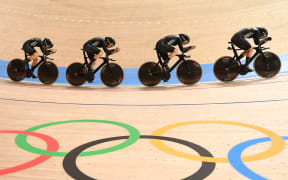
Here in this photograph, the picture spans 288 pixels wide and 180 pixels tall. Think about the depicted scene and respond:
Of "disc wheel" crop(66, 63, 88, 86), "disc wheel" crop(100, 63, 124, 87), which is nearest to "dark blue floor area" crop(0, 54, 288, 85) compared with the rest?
"disc wheel" crop(66, 63, 88, 86)

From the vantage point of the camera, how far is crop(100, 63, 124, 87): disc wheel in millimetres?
4301

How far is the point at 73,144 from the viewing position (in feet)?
5.81

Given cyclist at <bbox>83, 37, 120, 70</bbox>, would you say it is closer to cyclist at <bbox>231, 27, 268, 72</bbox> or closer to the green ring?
cyclist at <bbox>231, 27, 268, 72</bbox>

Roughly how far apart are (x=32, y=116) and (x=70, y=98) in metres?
0.94

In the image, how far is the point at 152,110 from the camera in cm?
271

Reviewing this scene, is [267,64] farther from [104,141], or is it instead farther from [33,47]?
[33,47]

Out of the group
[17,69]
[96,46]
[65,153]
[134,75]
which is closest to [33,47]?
[17,69]

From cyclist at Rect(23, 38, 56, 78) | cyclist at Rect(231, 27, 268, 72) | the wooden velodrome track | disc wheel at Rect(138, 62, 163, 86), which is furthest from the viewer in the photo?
cyclist at Rect(23, 38, 56, 78)

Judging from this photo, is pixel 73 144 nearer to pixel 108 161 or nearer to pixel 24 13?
pixel 108 161

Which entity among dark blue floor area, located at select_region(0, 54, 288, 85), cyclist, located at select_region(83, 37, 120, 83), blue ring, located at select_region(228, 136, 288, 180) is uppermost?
cyclist, located at select_region(83, 37, 120, 83)

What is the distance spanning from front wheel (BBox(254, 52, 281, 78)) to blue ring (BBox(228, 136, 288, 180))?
7.93 feet

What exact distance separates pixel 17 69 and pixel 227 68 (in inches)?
128

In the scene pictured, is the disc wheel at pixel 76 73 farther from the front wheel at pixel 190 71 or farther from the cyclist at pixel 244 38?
the cyclist at pixel 244 38

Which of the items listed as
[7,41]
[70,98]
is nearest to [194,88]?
[70,98]
